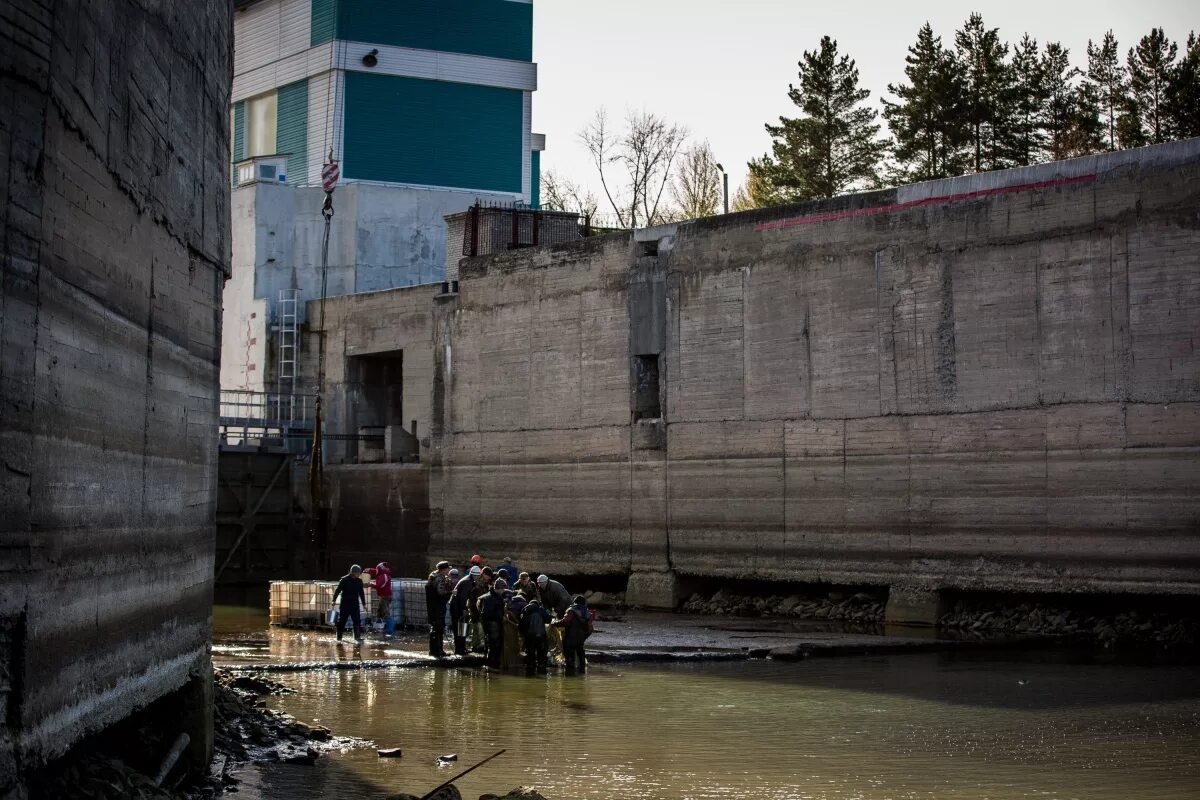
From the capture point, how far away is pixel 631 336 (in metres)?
33.2

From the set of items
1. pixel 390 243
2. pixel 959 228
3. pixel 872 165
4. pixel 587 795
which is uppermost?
pixel 872 165

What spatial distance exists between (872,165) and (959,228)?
25.0m

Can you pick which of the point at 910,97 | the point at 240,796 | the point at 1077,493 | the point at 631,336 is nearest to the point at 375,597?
the point at 631,336

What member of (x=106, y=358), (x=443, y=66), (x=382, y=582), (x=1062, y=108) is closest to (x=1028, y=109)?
(x=1062, y=108)

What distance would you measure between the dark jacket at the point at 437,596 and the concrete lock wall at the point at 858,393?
28.4 feet

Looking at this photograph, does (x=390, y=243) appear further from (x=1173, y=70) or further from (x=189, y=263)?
(x=189, y=263)

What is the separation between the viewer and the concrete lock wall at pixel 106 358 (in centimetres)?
832

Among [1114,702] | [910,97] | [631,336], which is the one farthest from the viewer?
[910,97]

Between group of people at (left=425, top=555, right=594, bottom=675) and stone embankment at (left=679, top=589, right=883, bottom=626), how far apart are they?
25.9 ft

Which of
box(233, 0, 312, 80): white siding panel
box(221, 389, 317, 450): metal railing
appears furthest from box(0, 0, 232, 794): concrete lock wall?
box(233, 0, 312, 80): white siding panel

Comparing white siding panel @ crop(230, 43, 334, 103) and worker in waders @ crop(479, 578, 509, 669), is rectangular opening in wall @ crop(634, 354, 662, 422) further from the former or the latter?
white siding panel @ crop(230, 43, 334, 103)

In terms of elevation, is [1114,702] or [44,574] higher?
[44,574]

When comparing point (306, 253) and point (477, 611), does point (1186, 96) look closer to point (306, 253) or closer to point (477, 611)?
point (306, 253)

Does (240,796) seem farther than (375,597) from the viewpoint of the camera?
No
